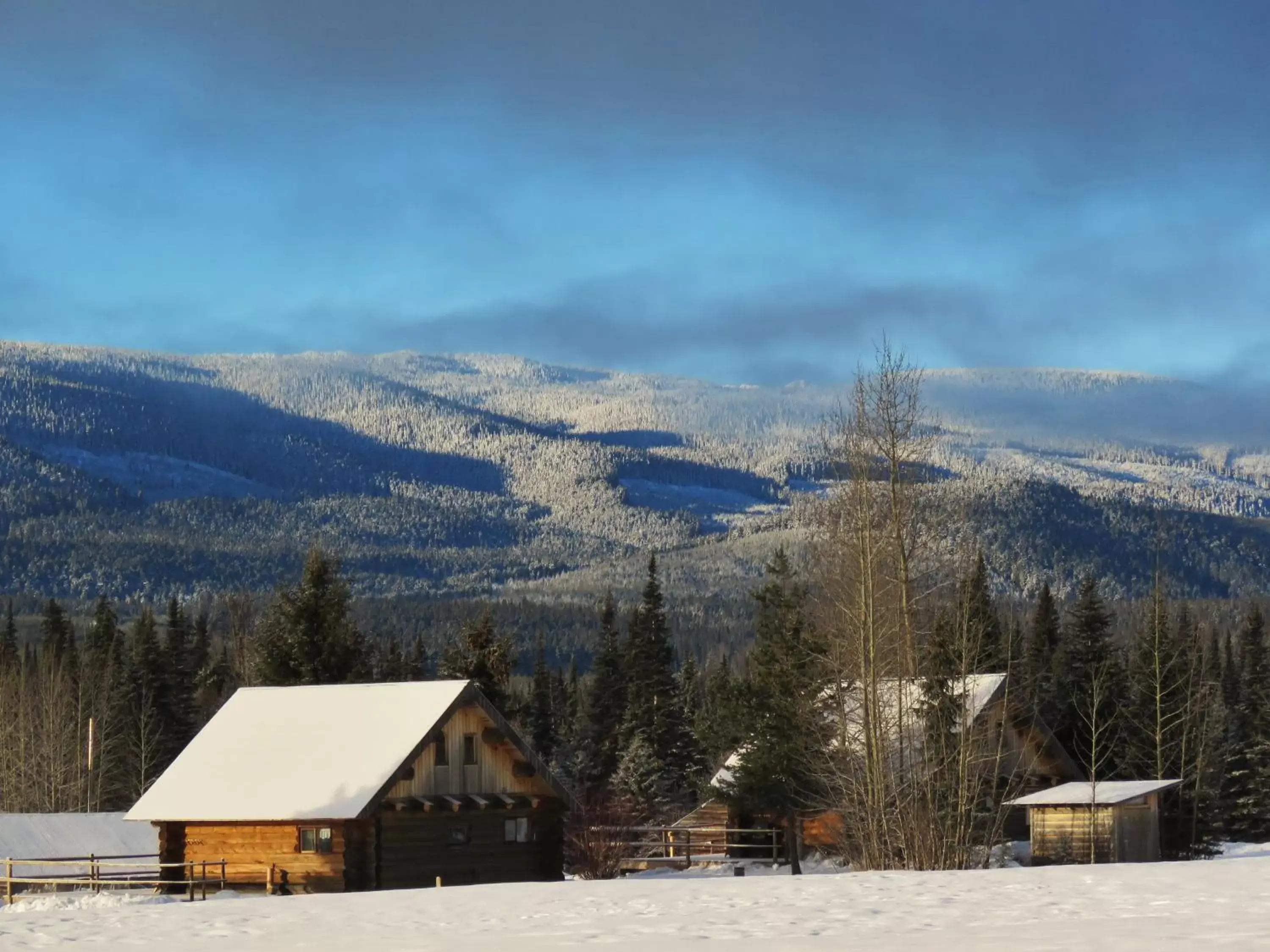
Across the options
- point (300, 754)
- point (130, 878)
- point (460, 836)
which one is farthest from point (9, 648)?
point (460, 836)

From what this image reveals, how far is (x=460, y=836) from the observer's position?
46938 millimetres

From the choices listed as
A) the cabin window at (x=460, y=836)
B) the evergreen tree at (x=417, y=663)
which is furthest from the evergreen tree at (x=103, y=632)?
the cabin window at (x=460, y=836)

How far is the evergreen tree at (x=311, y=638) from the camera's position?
6850cm

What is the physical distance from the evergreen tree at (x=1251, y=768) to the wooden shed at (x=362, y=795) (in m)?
31.3

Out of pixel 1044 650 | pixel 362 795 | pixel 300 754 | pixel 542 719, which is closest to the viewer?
pixel 362 795

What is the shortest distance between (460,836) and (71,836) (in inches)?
Result: 633

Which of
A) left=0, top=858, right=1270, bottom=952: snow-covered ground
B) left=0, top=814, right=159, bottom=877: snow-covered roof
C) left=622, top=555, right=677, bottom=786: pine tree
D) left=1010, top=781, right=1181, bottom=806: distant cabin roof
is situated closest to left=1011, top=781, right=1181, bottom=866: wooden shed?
left=1010, top=781, right=1181, bottom=806: distant cabin roof

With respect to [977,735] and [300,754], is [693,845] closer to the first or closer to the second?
[300,754]

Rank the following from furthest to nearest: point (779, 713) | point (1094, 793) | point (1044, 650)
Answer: point (1044, 650), point (1094, 793), point (779, 713)

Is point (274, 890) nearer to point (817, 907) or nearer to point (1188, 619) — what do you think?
point (817, 907)

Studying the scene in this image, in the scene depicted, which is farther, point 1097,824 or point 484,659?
point 484,659

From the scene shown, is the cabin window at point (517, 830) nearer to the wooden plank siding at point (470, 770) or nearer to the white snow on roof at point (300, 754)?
the wooden plank siding at point (470, 770)

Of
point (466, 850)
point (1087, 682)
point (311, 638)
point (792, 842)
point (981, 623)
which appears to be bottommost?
point (792, 842)

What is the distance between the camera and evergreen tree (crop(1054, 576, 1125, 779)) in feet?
223
